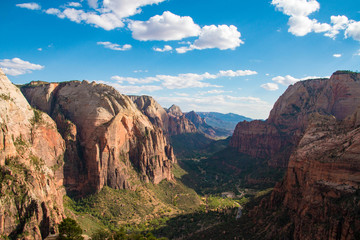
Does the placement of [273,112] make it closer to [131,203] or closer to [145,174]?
[145,174]

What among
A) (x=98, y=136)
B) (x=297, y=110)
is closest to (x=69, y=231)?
(x=98, y=136)

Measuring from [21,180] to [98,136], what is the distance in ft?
150

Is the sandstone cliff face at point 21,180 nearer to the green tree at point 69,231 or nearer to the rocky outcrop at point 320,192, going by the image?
the green tree at point 69,231

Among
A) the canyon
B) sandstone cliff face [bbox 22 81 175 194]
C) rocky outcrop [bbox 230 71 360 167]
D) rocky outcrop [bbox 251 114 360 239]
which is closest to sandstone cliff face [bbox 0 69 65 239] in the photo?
the canyon

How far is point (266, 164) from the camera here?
529 ft

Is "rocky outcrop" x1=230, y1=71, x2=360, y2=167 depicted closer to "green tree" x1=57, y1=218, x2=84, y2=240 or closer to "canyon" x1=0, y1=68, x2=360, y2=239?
"canyon" x1=0, y1=68, x2=360, y2=239

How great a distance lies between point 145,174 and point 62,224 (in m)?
66.9

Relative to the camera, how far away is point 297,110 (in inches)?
6806

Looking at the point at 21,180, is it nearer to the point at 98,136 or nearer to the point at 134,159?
the point at 98,136

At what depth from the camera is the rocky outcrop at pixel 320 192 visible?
44.7 m

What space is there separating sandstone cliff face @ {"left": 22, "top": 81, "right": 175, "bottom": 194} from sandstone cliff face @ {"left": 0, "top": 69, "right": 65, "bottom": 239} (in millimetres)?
20094

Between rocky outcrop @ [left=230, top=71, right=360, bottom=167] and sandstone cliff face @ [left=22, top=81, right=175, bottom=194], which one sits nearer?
sandstone cliff face @ [left=22, top=81, right=175, bottom=194]

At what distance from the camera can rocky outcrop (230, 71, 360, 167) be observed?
148 meters

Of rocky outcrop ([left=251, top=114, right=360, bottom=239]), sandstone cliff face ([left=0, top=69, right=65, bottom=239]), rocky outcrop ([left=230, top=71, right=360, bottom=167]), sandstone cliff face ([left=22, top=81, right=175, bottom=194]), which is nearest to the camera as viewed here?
→ rocky outcrop ([left=251, top=114, right=360, bottom=239])
